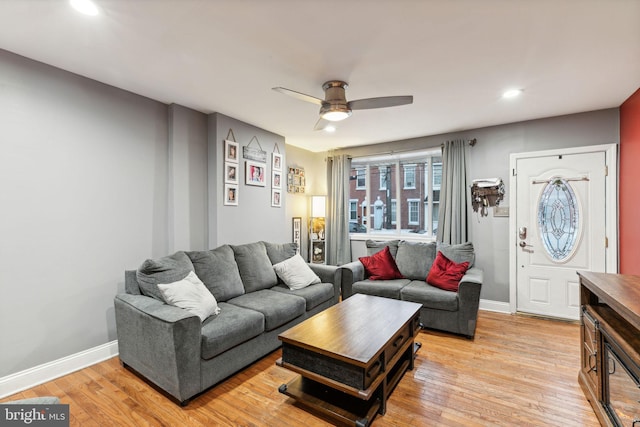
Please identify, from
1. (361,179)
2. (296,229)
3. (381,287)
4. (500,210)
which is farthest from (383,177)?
(381,287)

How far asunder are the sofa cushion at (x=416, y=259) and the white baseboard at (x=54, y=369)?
3342 mm

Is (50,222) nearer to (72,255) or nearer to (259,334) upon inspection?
(72,255)

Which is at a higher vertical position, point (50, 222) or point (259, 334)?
point (50, 222)

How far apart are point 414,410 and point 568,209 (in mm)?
3195

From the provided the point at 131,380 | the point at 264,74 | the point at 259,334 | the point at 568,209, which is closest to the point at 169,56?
the point at 264,74

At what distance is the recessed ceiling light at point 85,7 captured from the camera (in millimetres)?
1676

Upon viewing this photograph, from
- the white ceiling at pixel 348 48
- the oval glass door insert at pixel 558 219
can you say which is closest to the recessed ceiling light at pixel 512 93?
the white ceiling at pixel 348 48

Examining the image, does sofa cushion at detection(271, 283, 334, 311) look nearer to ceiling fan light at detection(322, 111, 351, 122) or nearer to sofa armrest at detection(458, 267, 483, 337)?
sofa armrest at detection(458, 267, 483, 337)

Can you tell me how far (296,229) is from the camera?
520 cm

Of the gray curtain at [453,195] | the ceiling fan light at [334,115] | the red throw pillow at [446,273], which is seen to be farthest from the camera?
the gray curtain at [453,195]

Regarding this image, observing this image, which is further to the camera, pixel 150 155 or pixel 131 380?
pixel 150 155

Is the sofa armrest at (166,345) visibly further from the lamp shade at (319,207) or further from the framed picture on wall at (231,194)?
the lamp shade at (319,207)

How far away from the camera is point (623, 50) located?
216 cm

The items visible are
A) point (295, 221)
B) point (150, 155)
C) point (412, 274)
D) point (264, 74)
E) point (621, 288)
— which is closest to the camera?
point (621, 288)
